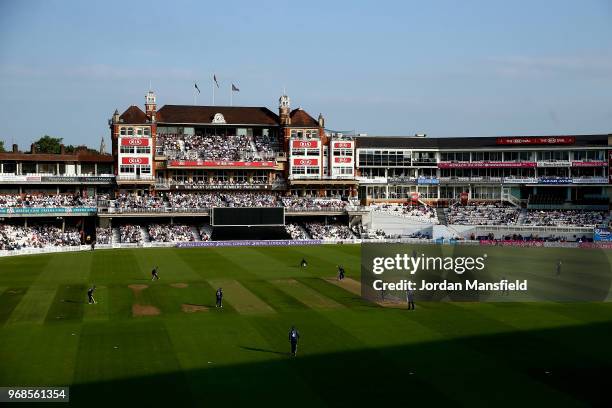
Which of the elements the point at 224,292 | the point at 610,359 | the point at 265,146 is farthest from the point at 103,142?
the point at 610,359

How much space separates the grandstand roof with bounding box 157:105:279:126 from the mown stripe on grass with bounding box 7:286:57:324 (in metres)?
53.4

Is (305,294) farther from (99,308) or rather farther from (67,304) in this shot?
(67,304)

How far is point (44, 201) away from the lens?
80688mm

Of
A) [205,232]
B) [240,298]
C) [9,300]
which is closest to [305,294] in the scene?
[240,298]

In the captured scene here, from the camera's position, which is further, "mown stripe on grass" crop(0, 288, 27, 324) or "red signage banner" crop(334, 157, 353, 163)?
"red signage banner" crop(334, 157, 353, 163)

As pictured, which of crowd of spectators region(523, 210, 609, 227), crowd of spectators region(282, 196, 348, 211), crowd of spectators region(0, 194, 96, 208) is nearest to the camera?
crowd of spectators region(0, 194, 96, 208)

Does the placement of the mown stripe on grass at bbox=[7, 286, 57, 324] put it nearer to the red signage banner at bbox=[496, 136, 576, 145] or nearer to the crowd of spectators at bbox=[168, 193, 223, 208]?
the crowd of spectators at bbox=[168, 193, 223, 208]

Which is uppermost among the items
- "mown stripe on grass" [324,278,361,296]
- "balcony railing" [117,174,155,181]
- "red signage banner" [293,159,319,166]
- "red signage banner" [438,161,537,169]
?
"red signage banner" [293,159,319,166]

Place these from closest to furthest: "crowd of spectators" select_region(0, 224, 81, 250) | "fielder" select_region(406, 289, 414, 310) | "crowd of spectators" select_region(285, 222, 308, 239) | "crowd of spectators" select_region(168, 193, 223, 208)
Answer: "fielder" select_region(406, 289, 414, 310) → "crowd of spectators" select_region(0, 224, 81, 250) → "crowd of spectators" select_region(285, 222, 308, 239) → "crowd of spectators" select_region(168, 193, 223, 208)

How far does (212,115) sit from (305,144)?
14.2 metres

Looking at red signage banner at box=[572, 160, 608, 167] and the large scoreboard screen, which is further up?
red signage banner at box=[572, 160, 608, 167]

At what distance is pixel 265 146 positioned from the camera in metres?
95.4

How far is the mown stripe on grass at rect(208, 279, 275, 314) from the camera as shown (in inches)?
1483

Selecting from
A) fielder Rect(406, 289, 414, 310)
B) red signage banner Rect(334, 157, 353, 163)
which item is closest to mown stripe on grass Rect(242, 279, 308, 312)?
fielder Rect(406, 289, 414, 310)
